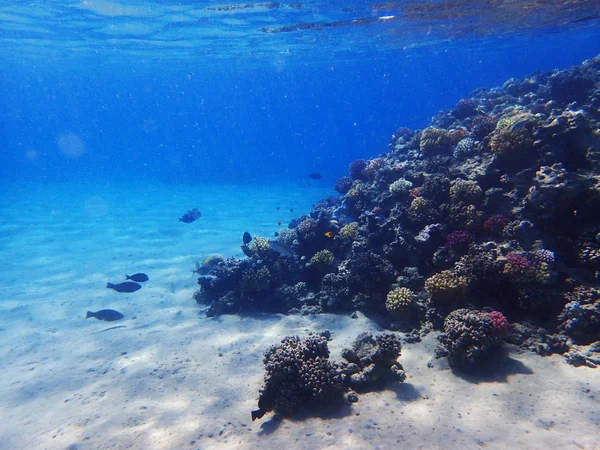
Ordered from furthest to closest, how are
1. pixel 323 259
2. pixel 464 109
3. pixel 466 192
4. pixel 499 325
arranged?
pixel 464 109 → pixel 323 259 → pixel 466 192 → pixel 499 325

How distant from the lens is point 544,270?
5.93 m

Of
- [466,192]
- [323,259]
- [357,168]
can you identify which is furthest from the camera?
[357,168]

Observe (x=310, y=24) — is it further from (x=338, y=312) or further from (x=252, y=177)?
(x=252, y=177)

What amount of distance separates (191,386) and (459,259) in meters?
5.71

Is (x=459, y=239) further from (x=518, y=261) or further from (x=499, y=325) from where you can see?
(x=499, y=325)

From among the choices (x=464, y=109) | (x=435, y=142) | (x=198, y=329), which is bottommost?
(x=198, y=329)

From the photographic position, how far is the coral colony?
5.40 meters

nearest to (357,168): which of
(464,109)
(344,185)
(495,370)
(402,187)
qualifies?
(344,185)

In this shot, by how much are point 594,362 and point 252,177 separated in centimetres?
4622

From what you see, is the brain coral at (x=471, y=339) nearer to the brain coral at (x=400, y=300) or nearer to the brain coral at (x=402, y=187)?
the brain coral at (x=400, y=300)

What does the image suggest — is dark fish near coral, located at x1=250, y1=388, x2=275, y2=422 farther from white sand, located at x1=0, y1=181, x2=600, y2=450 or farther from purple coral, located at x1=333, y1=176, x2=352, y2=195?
purple coral, located at x1=333, y1=176, x2=352, y2=195

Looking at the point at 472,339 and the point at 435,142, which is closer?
the point at 472,339

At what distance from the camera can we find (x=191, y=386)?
6125mm

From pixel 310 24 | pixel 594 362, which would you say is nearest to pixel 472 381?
pixel 594 362
